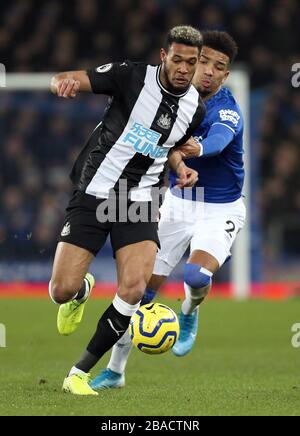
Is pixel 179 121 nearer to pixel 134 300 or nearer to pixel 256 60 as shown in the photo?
pixel 134 300

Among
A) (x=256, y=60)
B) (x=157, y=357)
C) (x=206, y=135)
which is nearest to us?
(x=206, y=135)

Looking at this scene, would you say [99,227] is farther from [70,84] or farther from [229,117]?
[229,117]

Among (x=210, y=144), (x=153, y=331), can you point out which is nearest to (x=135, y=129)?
(x=210, y=144)

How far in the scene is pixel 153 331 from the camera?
6.70m

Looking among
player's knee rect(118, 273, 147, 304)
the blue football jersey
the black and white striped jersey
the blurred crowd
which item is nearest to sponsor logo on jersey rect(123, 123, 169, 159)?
the black and white striped jersey

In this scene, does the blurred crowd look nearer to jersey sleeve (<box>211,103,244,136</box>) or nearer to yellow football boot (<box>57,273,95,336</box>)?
jersey sleeve (<box>211,103,244,136</box>)

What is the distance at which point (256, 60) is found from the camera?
19.5 metres

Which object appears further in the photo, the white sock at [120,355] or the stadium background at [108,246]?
the white sock at [120,355]

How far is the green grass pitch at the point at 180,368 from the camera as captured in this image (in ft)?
19.9

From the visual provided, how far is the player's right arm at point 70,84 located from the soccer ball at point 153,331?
152 centimetres

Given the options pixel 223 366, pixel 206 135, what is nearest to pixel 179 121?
pixel 206 135

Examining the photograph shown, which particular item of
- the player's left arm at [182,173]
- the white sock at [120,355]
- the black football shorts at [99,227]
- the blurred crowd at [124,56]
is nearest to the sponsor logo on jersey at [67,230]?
the black football shorts at [99,227]

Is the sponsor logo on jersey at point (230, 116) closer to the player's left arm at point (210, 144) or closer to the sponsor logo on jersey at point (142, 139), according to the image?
the player's left arm at point (210, 144)

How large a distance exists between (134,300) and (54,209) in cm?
901
